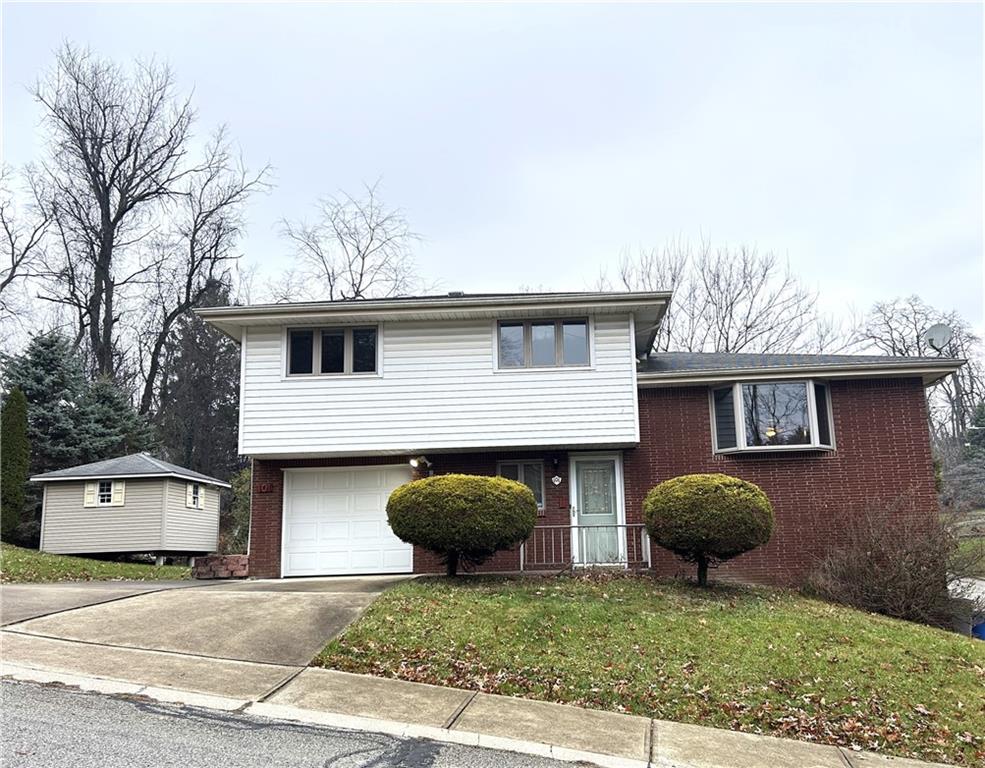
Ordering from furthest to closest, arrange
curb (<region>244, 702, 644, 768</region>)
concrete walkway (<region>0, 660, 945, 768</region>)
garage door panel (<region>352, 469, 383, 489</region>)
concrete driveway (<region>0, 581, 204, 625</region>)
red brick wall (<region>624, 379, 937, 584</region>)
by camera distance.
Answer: garage door panel (<region>352, 469, 383, 489</region>) → red brick wall (<region>624, 379, 937, 584</region>) → concrete driveway (<region>0, 581, 204, 625</region>) → concrete walkway (<region>0, 660, 945, 768</region>) → curb (<region>244, 702, 644, 768</region>)

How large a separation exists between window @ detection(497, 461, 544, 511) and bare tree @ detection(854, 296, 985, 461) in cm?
2340

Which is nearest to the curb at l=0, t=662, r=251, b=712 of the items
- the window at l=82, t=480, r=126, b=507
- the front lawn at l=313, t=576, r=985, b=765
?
the front lawn at l=313, t=576, r=985, b=765

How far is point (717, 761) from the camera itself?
6.11 meters

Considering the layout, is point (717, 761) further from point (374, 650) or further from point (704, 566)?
point (704, 566)

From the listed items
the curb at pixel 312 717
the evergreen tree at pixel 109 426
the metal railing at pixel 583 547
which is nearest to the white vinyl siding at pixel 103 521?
the evergreen tree at pixel 109 426

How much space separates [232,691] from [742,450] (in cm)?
1000

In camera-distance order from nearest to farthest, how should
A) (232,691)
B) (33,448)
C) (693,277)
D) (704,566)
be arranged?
(232,691), (704,566), (33,448), (693,277)

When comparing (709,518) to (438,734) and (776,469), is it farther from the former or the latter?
(438,734)

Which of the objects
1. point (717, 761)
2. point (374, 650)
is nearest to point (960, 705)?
point (717, 761)

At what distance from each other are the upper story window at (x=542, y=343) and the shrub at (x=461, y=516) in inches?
132

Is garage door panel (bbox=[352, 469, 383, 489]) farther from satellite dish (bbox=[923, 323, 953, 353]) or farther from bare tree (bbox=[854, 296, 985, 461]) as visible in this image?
bare tree (bbox=[854, 296, 985, 461])

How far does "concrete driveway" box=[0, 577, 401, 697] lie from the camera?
7.52 metres

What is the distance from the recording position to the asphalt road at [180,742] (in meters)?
5.29

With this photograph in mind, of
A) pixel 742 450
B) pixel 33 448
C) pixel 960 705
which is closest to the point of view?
pixel 960 705
